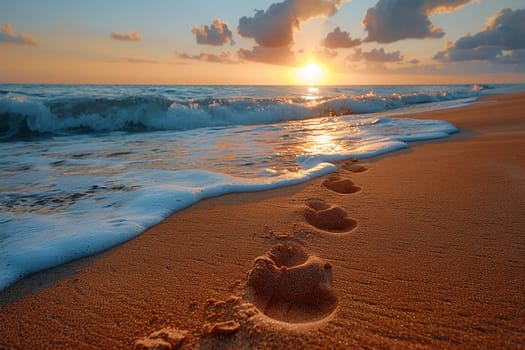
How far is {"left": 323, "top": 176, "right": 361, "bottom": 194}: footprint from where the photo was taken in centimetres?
258

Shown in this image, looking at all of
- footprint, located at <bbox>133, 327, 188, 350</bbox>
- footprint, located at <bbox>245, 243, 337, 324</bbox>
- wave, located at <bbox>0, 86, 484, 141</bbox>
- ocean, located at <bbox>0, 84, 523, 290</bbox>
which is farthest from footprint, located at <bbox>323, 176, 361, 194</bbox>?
wave, located at <bbox>0, 86, 484, 141</bbox>

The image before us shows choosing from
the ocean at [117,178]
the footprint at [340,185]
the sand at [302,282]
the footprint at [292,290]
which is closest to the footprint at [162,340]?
the sand at [302,282]

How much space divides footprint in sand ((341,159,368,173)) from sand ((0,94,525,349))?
877mm

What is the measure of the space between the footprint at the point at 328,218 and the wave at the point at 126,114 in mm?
7753

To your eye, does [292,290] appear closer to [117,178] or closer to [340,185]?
[340,185]

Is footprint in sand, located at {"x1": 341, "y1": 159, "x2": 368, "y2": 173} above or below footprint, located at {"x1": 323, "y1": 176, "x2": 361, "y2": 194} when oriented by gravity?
above

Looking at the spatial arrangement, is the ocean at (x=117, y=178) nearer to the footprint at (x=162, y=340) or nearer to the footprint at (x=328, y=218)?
the footprint at (x=328, y=218)

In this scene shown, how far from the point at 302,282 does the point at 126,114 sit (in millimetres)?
9954

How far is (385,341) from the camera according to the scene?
0.98m

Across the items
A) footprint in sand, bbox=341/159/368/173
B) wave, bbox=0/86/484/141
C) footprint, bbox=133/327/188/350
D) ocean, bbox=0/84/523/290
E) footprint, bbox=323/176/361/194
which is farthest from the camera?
wave, bbox=0/86/484/141

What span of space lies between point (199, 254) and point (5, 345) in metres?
0.83

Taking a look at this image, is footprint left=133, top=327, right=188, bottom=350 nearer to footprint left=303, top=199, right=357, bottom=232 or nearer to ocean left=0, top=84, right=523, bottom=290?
ocean left=0, top=84, right=523, bottom=290

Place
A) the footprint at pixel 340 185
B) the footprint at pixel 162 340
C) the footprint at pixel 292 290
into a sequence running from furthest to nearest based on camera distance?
1. the footprint at pixel 340 185
2. the footprint at pixel 292 290
3. the footprint at pixel 162 340

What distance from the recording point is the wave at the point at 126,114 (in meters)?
8.48
